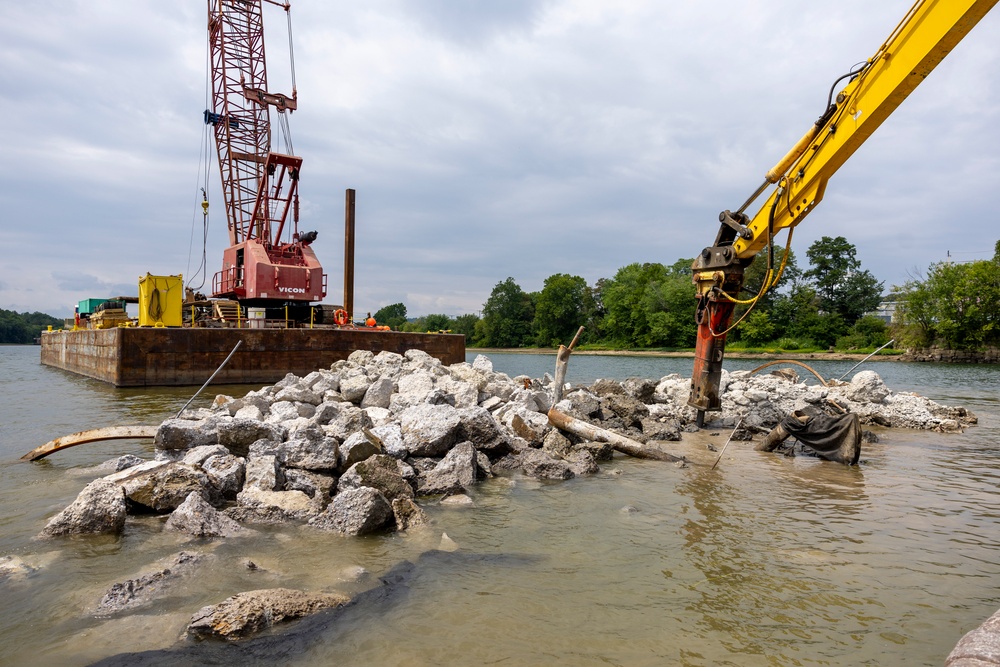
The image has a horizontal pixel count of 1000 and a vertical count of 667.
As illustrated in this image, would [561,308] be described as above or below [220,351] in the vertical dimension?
above

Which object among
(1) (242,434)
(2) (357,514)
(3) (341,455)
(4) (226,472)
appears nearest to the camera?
(2) (357,514)

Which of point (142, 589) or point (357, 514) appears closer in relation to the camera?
point (142, 589)

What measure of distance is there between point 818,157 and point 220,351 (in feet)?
54.9

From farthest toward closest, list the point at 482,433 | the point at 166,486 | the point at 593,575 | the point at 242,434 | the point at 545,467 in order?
the point at 482,433
the point at 545,467
the point at 242,434
the point at 166,486
the point at 593,575

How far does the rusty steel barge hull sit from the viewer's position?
55.5 feet

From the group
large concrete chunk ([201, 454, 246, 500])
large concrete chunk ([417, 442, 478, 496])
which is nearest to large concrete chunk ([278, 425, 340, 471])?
large concrete chunk ([201, 454, 246, 500])

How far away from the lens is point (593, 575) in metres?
4.41

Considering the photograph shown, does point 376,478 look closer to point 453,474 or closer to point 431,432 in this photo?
point 453,474

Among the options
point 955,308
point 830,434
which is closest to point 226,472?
point 830,434

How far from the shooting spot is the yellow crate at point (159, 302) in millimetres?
18203

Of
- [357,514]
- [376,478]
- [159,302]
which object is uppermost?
[159,302]

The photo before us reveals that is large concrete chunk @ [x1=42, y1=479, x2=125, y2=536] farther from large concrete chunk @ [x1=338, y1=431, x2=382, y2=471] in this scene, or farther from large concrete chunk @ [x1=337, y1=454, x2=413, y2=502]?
large concrete chunk @ [x1=338, y1=431, x2=382, y2=471]

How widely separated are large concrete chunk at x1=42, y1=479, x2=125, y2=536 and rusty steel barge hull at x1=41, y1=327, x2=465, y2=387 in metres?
13.3

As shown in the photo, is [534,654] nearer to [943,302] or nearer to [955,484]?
[955,484]
